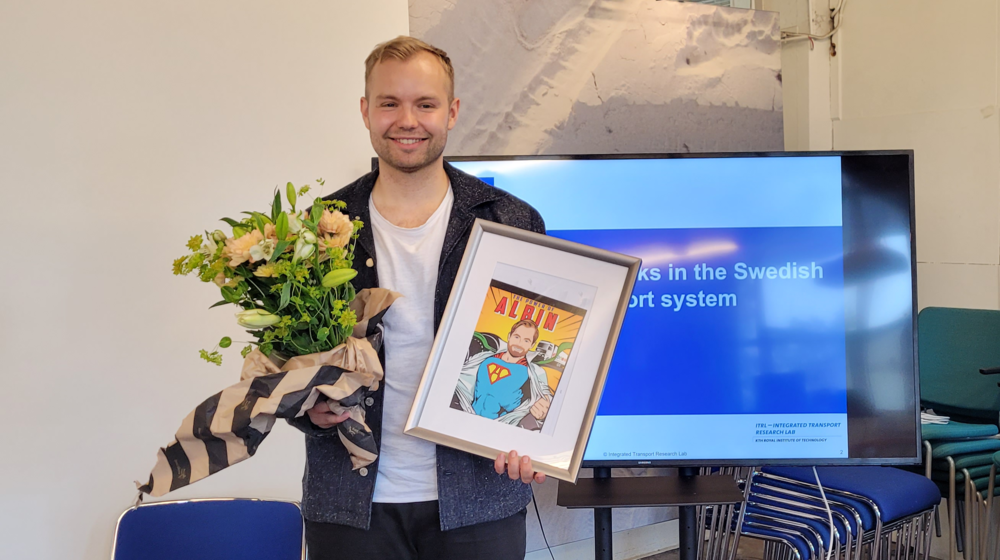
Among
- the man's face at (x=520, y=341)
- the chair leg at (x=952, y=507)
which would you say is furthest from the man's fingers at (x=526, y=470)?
the chair leg at (x=952, y=507)

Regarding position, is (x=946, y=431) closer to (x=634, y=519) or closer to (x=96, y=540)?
(x=634, y=519)

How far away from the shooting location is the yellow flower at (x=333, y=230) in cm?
147

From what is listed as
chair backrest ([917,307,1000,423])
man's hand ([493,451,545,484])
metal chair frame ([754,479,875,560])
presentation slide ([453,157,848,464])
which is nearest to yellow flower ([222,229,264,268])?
man's hand ([493,451,545,484])

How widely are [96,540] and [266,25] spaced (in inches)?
70.5

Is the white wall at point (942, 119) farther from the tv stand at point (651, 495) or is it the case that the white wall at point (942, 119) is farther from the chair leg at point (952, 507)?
→ the tv stand at point (651, 495)

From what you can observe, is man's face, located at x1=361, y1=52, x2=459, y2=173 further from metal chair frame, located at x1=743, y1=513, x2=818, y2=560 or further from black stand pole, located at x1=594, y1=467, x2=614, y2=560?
metal chair frame, located at x1=743, y1=513, x2=818, y2=560

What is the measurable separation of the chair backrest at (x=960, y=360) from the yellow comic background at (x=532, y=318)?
2769mm

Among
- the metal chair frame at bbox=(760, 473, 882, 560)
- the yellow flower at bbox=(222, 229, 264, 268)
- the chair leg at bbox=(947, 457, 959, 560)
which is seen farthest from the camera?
the chair leg at bbox=(947, 457, 959, 560)

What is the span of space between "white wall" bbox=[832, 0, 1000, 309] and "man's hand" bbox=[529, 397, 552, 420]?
3185 mm

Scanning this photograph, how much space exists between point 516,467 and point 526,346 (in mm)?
273

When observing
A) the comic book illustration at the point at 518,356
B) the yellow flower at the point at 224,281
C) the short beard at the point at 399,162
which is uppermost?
the short beard at the point at 399,162

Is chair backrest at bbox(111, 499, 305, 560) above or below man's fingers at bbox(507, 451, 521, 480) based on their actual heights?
below

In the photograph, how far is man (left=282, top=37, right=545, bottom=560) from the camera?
1630 millimetres

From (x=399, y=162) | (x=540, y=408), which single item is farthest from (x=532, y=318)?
(x=399, y=162)
